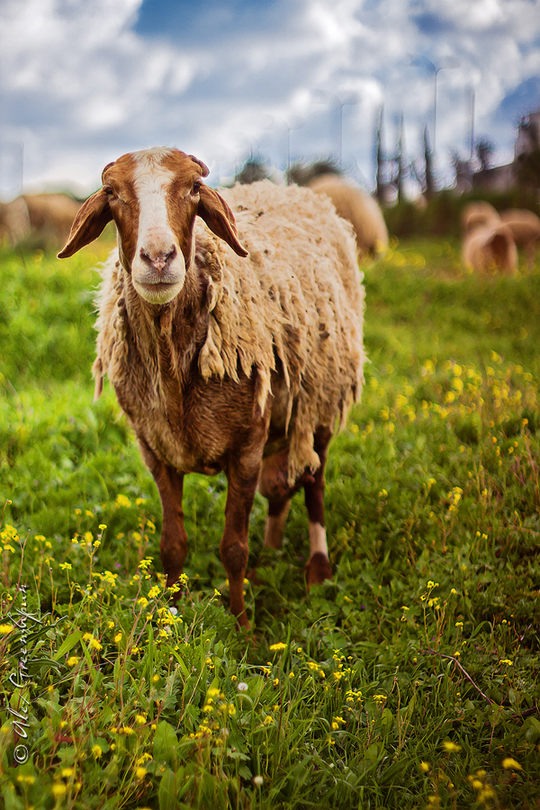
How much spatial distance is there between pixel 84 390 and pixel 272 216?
2814mm

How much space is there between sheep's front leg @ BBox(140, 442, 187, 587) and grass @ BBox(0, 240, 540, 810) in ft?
0.45

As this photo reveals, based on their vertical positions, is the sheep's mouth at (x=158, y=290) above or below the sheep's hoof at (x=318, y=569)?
above

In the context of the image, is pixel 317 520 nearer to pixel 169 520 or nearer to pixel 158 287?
pixel 169 520

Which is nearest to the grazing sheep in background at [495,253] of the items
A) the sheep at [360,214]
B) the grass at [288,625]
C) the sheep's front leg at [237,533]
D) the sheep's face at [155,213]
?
the sheep at [360,214]

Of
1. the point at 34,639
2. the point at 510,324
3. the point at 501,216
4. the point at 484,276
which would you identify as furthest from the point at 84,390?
the point at 501,216

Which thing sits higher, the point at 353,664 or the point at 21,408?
the point at 21,408

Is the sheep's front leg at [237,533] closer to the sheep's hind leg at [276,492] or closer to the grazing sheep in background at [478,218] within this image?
the sheep's hind leg at [276,492]

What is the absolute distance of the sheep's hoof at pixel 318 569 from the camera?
155 inches

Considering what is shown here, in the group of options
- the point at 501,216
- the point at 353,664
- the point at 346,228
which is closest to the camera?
the point at 353,664

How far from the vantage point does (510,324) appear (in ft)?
34.0

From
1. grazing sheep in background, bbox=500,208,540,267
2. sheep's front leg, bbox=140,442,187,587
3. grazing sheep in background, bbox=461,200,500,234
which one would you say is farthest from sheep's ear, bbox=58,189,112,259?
grazing sheep in background, bbox=461,200,500,234

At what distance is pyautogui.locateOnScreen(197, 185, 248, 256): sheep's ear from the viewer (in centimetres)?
293

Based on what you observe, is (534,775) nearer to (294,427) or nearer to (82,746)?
(82,746)

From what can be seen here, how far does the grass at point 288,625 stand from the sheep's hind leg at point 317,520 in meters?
0.13
